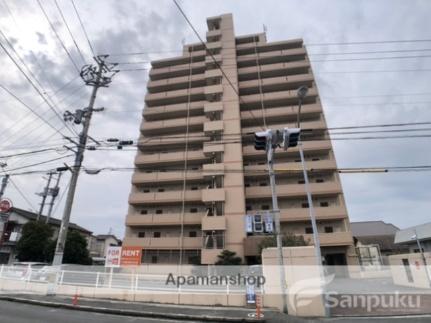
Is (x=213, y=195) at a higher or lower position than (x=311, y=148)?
lower

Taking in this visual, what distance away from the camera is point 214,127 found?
30.0 meters

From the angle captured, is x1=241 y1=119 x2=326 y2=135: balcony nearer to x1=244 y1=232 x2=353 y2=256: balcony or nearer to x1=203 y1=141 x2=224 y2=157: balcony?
x1=203 y1=141 x2=224 y2=157: balcony

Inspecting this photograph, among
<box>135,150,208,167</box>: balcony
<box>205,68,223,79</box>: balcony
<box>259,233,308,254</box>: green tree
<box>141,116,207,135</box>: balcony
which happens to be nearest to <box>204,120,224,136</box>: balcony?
<box>141,116,207,135</box>: balcony

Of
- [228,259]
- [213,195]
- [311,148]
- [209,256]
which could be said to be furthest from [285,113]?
[209,256]

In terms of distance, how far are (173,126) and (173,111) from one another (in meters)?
2.61

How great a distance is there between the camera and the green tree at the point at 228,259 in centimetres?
2202

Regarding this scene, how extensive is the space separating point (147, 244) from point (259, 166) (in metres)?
15.1

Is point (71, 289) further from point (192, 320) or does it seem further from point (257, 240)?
point (257, 240)

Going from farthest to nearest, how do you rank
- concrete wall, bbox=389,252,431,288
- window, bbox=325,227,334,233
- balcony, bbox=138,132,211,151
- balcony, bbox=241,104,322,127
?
balcony, bbox=138,132,211,151, balcony, bbox=241,104,322,127, window, bbox=325,227,334,233, concrete wall, bbox=389,252,431,288

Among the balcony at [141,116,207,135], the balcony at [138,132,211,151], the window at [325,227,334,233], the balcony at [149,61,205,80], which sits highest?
the balcony at [149,61,205,80]

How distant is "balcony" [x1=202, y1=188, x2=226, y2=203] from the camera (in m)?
26.4

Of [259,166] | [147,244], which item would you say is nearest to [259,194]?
[259,166]

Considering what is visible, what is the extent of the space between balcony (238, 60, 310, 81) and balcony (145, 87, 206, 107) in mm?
6234

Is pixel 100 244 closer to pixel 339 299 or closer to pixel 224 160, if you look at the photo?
pixel 224 160
